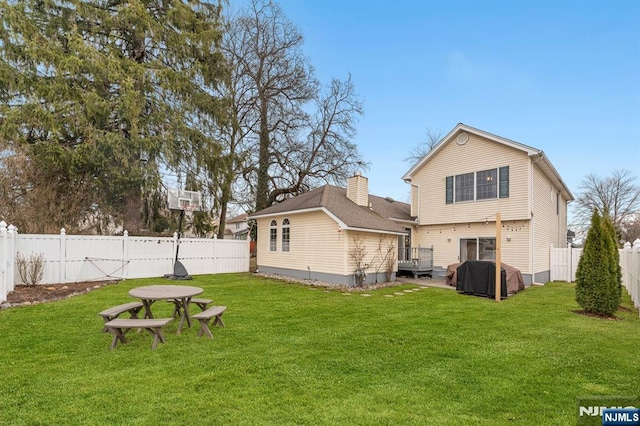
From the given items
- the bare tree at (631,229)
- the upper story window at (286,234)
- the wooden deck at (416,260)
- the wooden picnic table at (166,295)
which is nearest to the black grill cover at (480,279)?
the wooden deck at (416,260)

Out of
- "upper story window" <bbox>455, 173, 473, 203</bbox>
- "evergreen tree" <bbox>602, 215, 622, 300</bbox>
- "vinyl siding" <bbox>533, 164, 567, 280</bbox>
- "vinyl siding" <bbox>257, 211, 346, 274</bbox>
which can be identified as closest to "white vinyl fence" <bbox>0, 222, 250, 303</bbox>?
"vinyl siding" <bbox>257, 211, 346, 274</bbox>

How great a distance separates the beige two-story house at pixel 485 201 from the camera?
12.9 metres

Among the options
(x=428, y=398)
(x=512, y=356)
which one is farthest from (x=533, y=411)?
(x=512, y=356)

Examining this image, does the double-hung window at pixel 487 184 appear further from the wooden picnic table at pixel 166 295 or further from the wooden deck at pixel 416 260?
the wooden picnic table at pixel 166 295

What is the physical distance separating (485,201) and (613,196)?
→ 90.3ft

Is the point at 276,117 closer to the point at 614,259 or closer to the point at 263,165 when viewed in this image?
the point at 263,165

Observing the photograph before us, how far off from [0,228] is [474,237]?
15547 mm

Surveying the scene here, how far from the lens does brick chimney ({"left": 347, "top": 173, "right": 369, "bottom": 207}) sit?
594 inches

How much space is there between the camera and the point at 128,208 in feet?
49.9

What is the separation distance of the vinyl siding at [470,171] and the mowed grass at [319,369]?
6324mm

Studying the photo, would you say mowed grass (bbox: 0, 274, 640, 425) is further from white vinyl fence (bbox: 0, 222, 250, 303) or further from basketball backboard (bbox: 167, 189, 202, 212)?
basketball backboard (bbox: 167, 189, 202, 212)

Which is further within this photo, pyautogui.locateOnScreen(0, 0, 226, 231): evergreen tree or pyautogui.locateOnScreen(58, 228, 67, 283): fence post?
pyautogui.locateOnScreen(0, 0, 226, 231): evergreen tree

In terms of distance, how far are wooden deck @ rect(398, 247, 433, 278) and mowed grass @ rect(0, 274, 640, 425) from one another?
24.4 ft

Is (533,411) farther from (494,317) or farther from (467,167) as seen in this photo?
(467,167)
